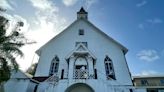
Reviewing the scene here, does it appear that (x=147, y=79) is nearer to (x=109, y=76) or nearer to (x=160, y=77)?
(x=160, y=77)

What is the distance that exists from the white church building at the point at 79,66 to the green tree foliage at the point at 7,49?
2365 millimetres

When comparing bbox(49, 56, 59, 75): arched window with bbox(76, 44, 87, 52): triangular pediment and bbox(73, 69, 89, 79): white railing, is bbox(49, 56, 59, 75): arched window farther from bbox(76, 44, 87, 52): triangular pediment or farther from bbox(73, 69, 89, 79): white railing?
bbox(73, 69, 89, 79): white railing

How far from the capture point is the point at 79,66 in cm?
1655

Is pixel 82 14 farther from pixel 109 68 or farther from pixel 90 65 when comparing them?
pixel 109 68

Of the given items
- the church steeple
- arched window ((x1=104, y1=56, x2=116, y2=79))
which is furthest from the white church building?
the church steeple

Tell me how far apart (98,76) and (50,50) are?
8130 mm

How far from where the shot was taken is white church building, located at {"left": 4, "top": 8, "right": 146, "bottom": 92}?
13.6 metres

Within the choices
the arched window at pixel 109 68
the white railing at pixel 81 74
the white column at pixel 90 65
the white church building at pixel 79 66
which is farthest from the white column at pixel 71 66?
the arched window at pixel 109 68

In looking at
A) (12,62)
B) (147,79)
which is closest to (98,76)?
(12,62)

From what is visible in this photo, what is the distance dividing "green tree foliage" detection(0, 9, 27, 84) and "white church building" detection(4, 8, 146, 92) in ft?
7.76

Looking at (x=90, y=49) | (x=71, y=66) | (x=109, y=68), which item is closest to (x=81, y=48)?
(x=90, y=49)

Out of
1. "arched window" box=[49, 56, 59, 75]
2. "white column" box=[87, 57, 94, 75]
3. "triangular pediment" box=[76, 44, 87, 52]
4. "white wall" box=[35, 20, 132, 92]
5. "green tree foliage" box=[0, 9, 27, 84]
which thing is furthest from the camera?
"arched window" box=[49, 56, 59, 75]

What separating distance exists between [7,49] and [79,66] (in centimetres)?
858

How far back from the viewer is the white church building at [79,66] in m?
13.6
